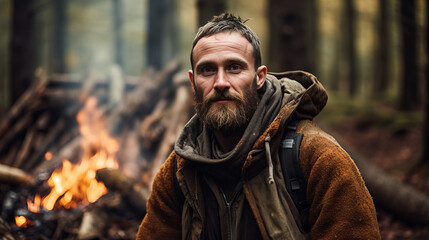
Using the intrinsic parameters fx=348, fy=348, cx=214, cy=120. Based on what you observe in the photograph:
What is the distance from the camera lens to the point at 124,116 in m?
7.35

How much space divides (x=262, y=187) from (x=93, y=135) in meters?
5.15

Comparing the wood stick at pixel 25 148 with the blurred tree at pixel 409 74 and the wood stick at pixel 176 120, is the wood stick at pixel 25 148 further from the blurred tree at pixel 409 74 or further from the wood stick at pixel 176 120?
the blurred tree at pixel 409 74

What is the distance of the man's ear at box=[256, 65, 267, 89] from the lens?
2.69m

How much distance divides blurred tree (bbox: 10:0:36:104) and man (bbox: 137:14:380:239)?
338 inches

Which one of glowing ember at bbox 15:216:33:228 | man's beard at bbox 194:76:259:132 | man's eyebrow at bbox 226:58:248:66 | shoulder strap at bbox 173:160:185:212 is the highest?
man's eyebrow at bbox 226:58:248:66

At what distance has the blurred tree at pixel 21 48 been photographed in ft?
31.8

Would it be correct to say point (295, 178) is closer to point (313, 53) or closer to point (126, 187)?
point (126, 187)

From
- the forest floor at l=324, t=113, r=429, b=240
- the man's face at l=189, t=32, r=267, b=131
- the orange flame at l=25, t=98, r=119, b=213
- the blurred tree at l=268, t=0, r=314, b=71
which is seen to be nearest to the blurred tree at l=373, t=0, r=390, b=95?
the forest floor at l=324, t=113, r=429, b=240

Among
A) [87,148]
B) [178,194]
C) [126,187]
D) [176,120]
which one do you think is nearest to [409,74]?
[176,120]

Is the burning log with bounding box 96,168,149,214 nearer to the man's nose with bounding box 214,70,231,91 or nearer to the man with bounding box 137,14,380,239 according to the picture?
the man with bounding box 137,14,380,239

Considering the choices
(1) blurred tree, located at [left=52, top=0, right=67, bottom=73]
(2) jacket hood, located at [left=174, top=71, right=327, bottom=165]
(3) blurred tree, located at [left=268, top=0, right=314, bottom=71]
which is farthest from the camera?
(1) blurred tree, located at [left=52, top=0, right=67, bottom=73]

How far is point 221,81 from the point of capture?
8.27 ft

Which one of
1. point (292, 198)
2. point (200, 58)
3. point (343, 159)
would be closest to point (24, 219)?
point (200, 58)

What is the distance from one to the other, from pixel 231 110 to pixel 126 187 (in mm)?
2890
